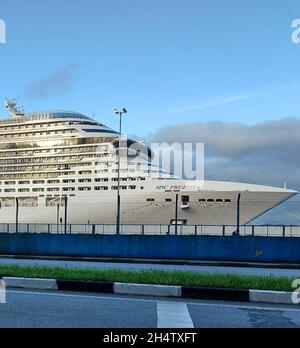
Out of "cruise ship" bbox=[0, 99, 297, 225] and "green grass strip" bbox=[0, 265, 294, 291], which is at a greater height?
"cruise ship" bbox=[0, 99, 297, 225]

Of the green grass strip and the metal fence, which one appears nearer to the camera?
the green grass strip

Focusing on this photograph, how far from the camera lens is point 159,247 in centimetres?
1770

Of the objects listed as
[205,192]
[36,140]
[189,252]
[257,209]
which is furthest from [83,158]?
[189,252]

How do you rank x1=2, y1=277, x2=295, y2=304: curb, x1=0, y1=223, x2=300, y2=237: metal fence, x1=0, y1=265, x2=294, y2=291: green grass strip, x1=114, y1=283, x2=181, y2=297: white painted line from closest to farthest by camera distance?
1. x1=2, y1=277, x2=295, y2=304: curb
2. x1=114, y1=283, x2=181, y2=297: white painted line
3. x1=0, y1=265, x2=294, y2=291: green grass strip
4. x1=0, y1=223, x2=300, y2=237: metal fence

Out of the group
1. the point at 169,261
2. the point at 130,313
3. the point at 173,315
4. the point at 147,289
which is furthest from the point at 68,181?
the point at 173,315

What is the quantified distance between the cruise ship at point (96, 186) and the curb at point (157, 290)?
3253cm

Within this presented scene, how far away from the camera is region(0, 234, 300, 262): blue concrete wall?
1662 centimetres

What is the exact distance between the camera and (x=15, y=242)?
771 inches

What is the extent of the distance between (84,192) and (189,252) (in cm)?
3022

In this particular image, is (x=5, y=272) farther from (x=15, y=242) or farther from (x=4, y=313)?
(x=15, y=242)

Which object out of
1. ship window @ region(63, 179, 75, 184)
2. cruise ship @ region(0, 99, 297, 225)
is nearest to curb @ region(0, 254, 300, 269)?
cruise ship @ region(0, 99, 297, 225)

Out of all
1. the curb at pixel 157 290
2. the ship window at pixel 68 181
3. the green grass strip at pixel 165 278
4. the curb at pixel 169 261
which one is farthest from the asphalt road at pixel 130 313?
the ship window at pixel 68 181

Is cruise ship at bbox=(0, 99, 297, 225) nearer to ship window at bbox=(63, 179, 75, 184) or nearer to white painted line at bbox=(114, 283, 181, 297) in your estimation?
ship window at bbox=(63, 179, 75, 184)
